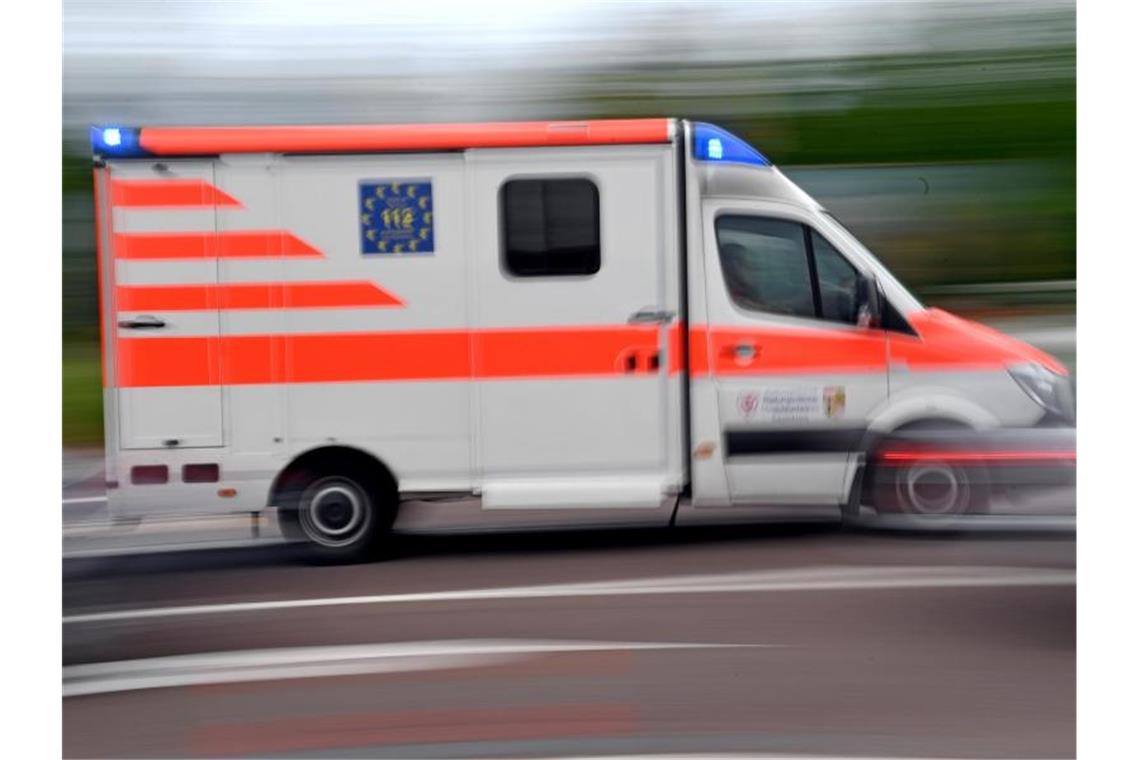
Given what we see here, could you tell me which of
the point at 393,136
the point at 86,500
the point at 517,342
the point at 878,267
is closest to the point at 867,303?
the point at 878,267

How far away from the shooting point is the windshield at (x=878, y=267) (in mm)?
6641

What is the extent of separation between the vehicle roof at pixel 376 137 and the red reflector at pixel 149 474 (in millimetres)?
1488

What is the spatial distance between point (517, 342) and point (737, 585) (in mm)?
1557

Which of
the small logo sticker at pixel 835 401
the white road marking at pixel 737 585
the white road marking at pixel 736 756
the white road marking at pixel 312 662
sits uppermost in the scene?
the small logo sticker at pixel 835 401

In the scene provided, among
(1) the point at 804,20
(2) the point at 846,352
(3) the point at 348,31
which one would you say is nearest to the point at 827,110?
(1) the point at 804,20

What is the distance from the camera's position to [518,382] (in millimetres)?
6652

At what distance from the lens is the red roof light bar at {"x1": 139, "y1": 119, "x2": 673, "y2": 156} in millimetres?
6465

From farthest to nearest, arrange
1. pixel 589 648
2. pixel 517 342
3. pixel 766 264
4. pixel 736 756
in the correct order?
pixel 766 264 < pixel 517 342 < pixel 589 648 < pixel 736 756

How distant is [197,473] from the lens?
6703 mm

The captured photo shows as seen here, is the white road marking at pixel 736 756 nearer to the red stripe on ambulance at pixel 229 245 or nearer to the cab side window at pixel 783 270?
the cab side window at pixel 783 270

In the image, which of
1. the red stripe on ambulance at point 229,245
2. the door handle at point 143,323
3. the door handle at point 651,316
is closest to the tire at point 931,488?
the door handle at point 651,316

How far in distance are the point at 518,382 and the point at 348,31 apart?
1805mm

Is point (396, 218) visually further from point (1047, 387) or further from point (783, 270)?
point (1047, 387)

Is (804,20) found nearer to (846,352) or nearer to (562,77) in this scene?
(562,77)
